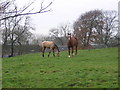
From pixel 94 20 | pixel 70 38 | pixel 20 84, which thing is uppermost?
pixel 94 20

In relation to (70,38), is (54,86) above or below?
below

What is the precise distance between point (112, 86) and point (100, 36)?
1696 inches

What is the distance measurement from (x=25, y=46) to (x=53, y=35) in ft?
89.3

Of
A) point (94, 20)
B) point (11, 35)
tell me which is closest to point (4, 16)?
point (11, 35)

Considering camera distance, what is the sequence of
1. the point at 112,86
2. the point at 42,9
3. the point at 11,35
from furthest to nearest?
the point at 11,35
the point at 112,86
the point at 42,9

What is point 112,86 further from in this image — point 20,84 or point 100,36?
point 100,36

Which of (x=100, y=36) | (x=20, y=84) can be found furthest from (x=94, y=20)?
(x=20, y=84)

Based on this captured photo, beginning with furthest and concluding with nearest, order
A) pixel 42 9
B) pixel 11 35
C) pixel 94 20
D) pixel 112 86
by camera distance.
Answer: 1. pixel 94 20
2. pixel 11 35
3. pixel 112 86
4. pixel 42 9

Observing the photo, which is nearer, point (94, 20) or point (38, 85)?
point (38, 85)

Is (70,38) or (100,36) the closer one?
(70,38)

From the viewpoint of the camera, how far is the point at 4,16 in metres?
3.42

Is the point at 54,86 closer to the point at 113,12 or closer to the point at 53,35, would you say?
the point at 113,12

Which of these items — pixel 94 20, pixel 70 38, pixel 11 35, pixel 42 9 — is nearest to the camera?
pixel 42 9

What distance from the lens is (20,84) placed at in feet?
18.9
